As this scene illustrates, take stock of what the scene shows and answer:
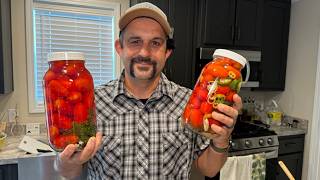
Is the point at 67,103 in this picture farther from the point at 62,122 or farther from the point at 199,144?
the point at 199,144

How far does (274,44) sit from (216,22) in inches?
33.7

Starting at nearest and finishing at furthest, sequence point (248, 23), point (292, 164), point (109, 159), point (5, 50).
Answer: point (109, 159), point (5, 50), point (248, 23), point (292, 164)

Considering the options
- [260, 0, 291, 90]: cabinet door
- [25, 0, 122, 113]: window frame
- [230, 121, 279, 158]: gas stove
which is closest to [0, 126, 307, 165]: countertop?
Result: [25, 0, 122, 113]: window frame

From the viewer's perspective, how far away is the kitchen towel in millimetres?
2168

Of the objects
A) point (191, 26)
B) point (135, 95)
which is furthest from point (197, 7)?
point (135, 95)

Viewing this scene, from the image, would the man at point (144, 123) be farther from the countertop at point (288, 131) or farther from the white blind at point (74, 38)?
the countertop at point (288, 131)

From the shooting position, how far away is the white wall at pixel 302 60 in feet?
8.29

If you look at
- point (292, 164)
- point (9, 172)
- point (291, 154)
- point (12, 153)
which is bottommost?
point (292, 164)

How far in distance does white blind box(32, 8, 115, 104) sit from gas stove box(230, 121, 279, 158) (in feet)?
4.41

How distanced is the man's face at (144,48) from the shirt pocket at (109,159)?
0.28 m

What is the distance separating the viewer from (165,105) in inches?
42.7

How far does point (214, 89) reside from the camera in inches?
28.1

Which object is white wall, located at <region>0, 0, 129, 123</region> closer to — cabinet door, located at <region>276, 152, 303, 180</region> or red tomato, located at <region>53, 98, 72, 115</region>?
red tomato, located at <region>53, 98, 72, 115</region>

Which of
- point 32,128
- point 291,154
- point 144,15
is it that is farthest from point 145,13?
point 291,154
